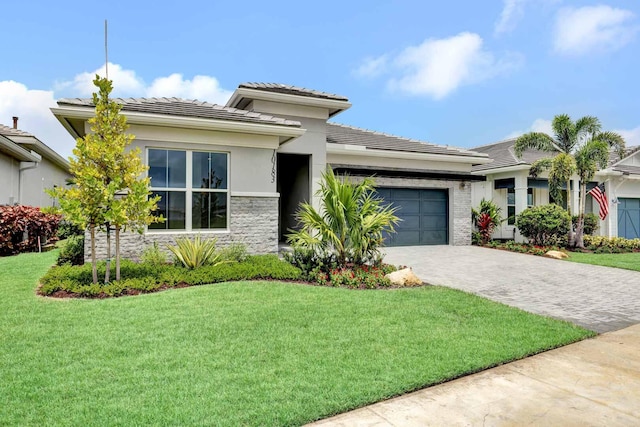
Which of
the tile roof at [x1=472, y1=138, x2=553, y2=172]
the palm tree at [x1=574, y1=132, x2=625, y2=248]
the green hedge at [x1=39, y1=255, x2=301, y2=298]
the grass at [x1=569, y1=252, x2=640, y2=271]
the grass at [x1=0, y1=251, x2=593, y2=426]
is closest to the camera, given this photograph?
the grass at [x1=0, y1=251, x2=593, y2=426]

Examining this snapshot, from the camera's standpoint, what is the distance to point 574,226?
18766 mm

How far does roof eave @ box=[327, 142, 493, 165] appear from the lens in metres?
14.1

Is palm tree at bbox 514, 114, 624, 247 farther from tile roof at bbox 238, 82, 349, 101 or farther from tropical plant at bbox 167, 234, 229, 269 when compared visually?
tropical plant at bbox 167, 234, 229, 269

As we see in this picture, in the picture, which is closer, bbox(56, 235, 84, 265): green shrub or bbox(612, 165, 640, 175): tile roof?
bbox(56, 235, 84, 265): green shrub

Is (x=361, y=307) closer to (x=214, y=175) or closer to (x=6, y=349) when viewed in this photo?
(x=6, y=349)

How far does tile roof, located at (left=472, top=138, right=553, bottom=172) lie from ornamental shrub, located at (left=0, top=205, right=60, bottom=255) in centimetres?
1860

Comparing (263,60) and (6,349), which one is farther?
(263,60)

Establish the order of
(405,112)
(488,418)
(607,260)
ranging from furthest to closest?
(405,112)
(607,260)
(488,418)

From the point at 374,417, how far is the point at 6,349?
4.23 meters

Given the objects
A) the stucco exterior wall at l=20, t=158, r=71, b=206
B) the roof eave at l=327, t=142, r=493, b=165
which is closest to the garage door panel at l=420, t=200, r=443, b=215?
the roof eave at l=327, t=142, r=493, b=165

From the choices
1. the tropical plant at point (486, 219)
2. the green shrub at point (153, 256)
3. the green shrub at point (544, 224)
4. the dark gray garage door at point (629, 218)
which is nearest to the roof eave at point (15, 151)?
the green shrub at point (153, 256)

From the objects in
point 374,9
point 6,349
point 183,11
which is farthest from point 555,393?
point 183,11

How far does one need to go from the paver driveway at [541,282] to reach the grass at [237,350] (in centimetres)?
101

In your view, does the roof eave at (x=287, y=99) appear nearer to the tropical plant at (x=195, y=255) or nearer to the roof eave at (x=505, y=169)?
the tropical plant at (x=195, y=255)
